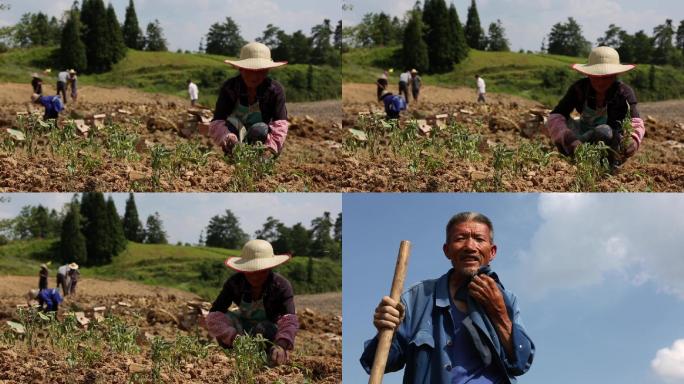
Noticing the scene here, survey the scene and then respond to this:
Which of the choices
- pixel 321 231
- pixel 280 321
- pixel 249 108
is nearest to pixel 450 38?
pixel 321 231

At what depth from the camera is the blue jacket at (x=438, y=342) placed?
841 cm

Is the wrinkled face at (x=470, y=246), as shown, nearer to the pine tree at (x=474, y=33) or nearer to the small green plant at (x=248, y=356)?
the small green plant at (x=248, y=356)

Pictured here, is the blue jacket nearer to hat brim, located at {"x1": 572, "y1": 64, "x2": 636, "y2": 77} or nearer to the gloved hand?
the gloved hand

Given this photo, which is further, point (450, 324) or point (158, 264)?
point (158, 264)

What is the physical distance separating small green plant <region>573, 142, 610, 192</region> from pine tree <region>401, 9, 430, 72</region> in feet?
14.1

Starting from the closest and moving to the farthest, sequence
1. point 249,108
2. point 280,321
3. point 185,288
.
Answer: point 280,321
point 249,108
point 185,288

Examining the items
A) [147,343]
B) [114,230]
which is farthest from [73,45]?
[147,343]

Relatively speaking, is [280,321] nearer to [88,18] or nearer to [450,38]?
[450,38]

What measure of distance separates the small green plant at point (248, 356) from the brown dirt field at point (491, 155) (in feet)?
6.90

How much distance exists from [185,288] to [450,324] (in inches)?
320

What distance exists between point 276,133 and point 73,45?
1082cm

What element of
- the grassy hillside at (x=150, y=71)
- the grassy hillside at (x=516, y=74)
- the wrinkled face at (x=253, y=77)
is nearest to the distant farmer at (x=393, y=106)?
the grassy hillside at (x=516, y=74)

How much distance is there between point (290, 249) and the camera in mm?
14523

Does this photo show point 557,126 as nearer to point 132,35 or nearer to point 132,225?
point 132,225
